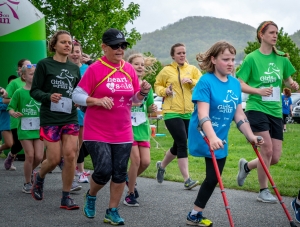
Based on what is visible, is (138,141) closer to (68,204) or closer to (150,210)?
(150,210)

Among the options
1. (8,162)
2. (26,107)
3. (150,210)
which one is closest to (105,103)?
(150,210)

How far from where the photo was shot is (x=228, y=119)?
5.91 meters

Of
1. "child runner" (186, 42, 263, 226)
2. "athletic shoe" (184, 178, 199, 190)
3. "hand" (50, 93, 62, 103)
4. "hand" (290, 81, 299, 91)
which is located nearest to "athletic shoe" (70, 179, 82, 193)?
"athletic shoe" (184, 178, 199, 190)

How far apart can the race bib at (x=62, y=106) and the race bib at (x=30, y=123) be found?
1.73 meters

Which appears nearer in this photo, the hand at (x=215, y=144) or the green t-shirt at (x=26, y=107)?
the hand at (x=215, y=144)

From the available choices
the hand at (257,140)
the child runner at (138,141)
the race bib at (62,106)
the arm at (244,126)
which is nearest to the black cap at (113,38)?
the arm at (244,126)

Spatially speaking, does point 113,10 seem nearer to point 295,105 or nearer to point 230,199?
point 295,105

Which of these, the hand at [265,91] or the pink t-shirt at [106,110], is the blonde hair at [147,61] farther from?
the pink t-shirt at [106,110]

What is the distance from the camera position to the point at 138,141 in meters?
7.58

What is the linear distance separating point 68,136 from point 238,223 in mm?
2169

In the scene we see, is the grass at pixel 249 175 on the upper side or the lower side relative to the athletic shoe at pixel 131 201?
lower

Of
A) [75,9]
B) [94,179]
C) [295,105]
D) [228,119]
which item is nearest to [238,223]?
[228,119]

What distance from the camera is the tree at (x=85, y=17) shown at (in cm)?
2744

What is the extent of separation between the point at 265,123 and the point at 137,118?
A: 1.51 meters
